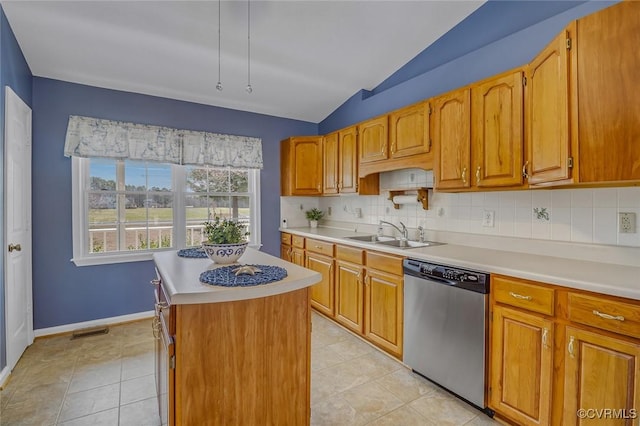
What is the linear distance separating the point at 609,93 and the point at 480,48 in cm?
143

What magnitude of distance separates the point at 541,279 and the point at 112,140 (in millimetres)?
3870

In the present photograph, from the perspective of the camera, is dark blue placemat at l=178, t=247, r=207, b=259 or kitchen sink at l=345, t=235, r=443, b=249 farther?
kitchen sink at l=345, t=235, r=443, b=249

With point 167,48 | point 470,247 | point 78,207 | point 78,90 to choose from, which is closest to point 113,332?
point 78,207

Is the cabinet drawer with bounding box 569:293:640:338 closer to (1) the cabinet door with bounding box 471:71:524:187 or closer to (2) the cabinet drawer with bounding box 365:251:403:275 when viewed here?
(1) the cabinet door with bounding box 471:71:524:187

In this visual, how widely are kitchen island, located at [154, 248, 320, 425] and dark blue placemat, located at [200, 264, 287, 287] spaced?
39 millimetres

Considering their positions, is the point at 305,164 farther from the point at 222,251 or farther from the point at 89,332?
the point at 89,332

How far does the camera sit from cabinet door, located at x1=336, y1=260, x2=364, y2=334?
2928 mm

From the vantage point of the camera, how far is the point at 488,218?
2.50m

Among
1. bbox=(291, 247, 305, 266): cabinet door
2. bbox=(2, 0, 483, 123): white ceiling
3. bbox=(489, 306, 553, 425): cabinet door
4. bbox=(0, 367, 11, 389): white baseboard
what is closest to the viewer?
bbox=(489, 306, 553, 425): cabinet door

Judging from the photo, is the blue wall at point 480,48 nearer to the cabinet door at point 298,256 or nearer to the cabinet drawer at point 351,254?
the cabinet drawer at point 351,254

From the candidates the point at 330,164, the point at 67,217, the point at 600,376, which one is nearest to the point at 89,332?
the point at 67,217

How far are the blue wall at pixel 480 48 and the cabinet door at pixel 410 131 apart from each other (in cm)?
43

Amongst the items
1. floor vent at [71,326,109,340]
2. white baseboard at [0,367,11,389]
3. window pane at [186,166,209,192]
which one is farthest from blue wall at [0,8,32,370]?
window pane at [186,166,209,192]

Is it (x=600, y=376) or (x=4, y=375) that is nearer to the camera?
(x=600, y=376)
